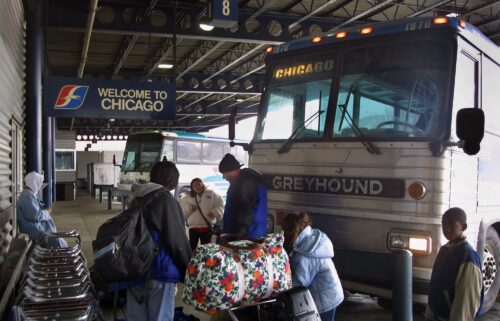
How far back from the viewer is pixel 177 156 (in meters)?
18.6

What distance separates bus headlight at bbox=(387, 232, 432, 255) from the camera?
463cm

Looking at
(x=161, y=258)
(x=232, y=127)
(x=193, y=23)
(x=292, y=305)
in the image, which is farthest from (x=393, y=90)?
(x=193, y=23)

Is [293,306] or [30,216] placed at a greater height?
[30,216]

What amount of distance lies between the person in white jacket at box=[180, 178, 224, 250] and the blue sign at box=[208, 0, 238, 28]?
12.0 ft

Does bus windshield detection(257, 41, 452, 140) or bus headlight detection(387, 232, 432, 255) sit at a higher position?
bus windshield detection(257, 41, 452, 140)

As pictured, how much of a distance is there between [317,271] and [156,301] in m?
1.32

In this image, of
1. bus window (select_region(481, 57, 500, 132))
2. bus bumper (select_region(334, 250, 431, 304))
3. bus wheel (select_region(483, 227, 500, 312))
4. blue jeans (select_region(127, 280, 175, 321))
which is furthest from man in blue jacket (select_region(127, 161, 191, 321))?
bus window (select_region(481, 57, 500, 132))

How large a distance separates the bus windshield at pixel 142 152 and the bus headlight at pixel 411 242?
13.8 m

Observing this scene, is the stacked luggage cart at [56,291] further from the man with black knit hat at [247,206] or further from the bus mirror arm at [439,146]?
the bus mirror arm at [439,146]

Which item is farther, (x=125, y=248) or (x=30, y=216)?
(x=30, y=216)

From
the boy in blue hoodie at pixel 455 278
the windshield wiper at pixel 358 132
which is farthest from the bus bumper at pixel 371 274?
the windshield wiper at pixel 358 132

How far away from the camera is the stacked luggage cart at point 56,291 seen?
12.0 ft

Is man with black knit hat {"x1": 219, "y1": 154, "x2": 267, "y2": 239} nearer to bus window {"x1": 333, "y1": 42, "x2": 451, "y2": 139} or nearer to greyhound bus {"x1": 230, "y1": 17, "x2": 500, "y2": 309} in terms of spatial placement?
greyhound bus {"x1": 230, "y1": 17, "x2": 500, "y2": 309}

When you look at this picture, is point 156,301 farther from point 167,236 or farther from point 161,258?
point 167,236
